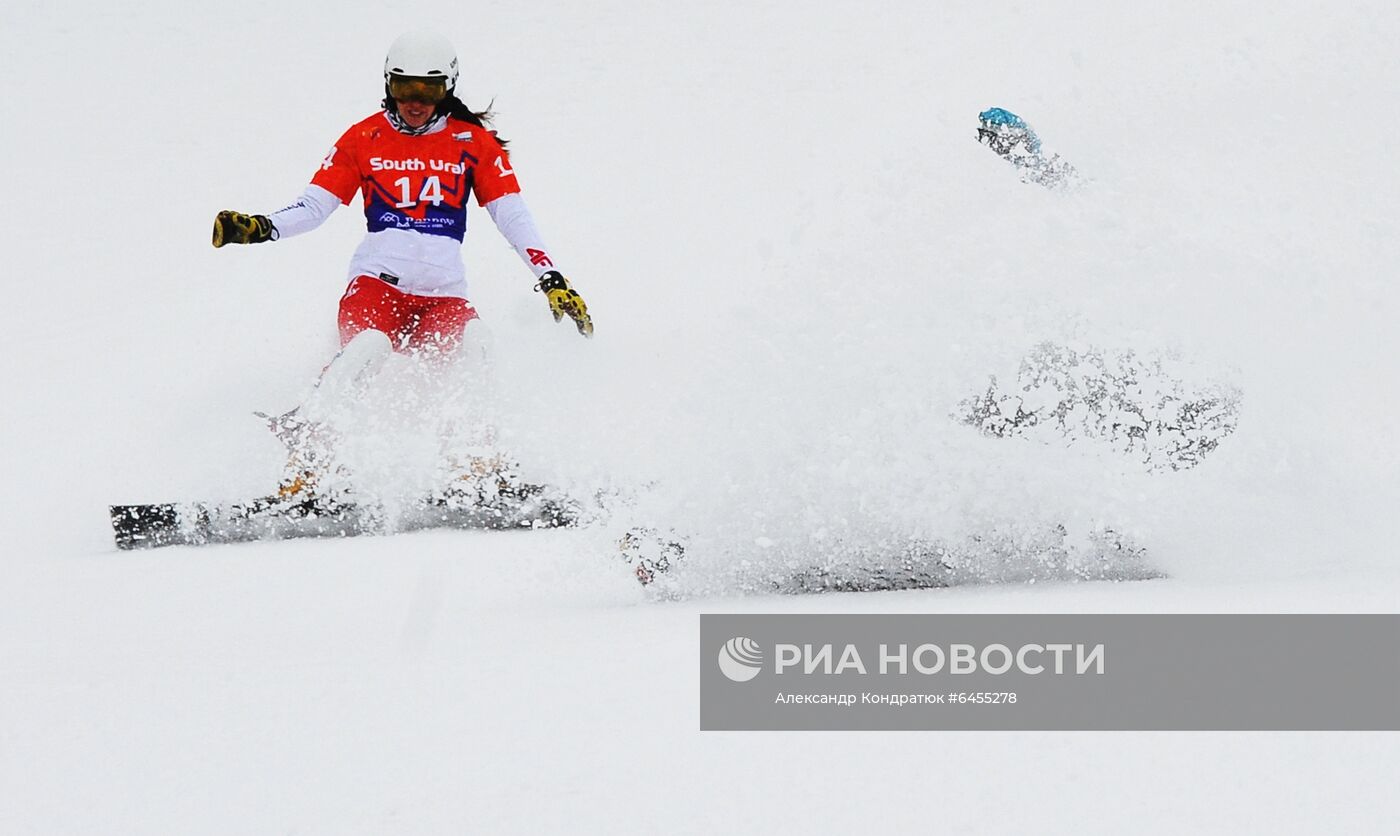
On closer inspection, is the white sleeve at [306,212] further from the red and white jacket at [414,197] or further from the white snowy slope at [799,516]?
the white snowy slope at [799,516]

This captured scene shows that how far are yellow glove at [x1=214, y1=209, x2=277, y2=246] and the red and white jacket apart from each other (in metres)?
0.10

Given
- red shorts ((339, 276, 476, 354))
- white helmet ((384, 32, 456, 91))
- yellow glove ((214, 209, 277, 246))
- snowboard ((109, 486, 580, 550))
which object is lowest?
snowboard ((109, 486, 580, 550))

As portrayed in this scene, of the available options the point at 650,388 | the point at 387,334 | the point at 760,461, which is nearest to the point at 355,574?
the point at 760,461

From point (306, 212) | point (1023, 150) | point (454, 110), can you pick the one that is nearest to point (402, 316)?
point (306, 212)

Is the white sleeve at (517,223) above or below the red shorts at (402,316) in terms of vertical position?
above

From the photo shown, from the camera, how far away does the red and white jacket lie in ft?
15.5

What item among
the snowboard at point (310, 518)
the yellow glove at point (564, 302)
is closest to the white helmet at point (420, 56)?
the yellow glove at point (564, 302)

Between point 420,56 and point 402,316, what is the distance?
2.76 ft

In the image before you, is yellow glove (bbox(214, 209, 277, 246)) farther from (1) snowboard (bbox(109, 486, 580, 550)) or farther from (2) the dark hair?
(1) snowboard (bbox(109, 486, 580, 550))

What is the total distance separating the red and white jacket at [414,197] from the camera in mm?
4734

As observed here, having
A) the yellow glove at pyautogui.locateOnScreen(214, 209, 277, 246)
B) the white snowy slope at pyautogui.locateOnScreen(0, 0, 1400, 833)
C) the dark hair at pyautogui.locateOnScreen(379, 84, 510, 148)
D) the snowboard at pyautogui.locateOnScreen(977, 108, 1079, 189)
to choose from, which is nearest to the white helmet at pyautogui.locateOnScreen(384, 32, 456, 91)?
the dark hair at pyautogui.locateOnScreen(379, 84, 510, 148)

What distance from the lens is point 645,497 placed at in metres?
2.66

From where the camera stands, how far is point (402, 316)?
4703 mm

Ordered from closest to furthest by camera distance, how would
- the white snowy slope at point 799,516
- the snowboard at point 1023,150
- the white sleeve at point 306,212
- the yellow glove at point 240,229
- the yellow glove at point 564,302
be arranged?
1. the white snowy slope at point 799,516
2. the snowboard at point 1023,150
3. the yellow glove at point 240,229
4. the yellow glove at point 564,302
5. the white sleeve at point 306,212
